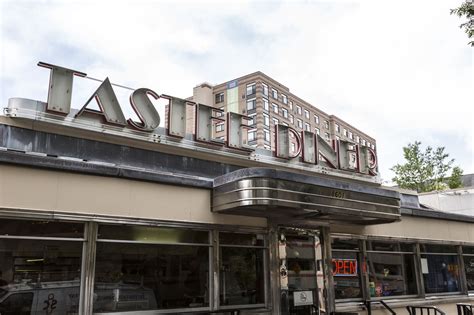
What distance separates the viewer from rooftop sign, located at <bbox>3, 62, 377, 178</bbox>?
864 centimetres

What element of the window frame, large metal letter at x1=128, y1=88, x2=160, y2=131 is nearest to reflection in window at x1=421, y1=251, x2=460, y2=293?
large metal letter at x1=128, y1=88, x2=160, y2=131

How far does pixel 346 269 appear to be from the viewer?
10.6 meters

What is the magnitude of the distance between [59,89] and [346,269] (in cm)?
768

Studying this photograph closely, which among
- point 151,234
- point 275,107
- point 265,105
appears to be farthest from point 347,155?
point 275,107

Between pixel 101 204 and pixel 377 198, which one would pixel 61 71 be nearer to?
pixel 101 204

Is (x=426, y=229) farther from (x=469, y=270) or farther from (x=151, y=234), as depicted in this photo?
(x=151, y=234)

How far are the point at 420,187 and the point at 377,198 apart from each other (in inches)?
989

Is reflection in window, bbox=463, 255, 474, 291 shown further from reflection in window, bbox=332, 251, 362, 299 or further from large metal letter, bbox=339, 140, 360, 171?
reflection in window, bbox=332, 251, 362, 299

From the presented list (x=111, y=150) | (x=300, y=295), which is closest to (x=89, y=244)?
(x=111, y=150)

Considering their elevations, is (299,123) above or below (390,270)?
above

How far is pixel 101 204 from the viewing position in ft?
23.0

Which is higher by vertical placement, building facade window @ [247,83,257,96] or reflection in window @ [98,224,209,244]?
building facade window @ [247,83,257,96]

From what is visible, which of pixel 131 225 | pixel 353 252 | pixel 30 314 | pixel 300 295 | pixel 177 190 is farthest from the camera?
pixel 353 252

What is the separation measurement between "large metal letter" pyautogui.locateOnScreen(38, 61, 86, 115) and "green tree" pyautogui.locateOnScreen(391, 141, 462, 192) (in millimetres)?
28502
